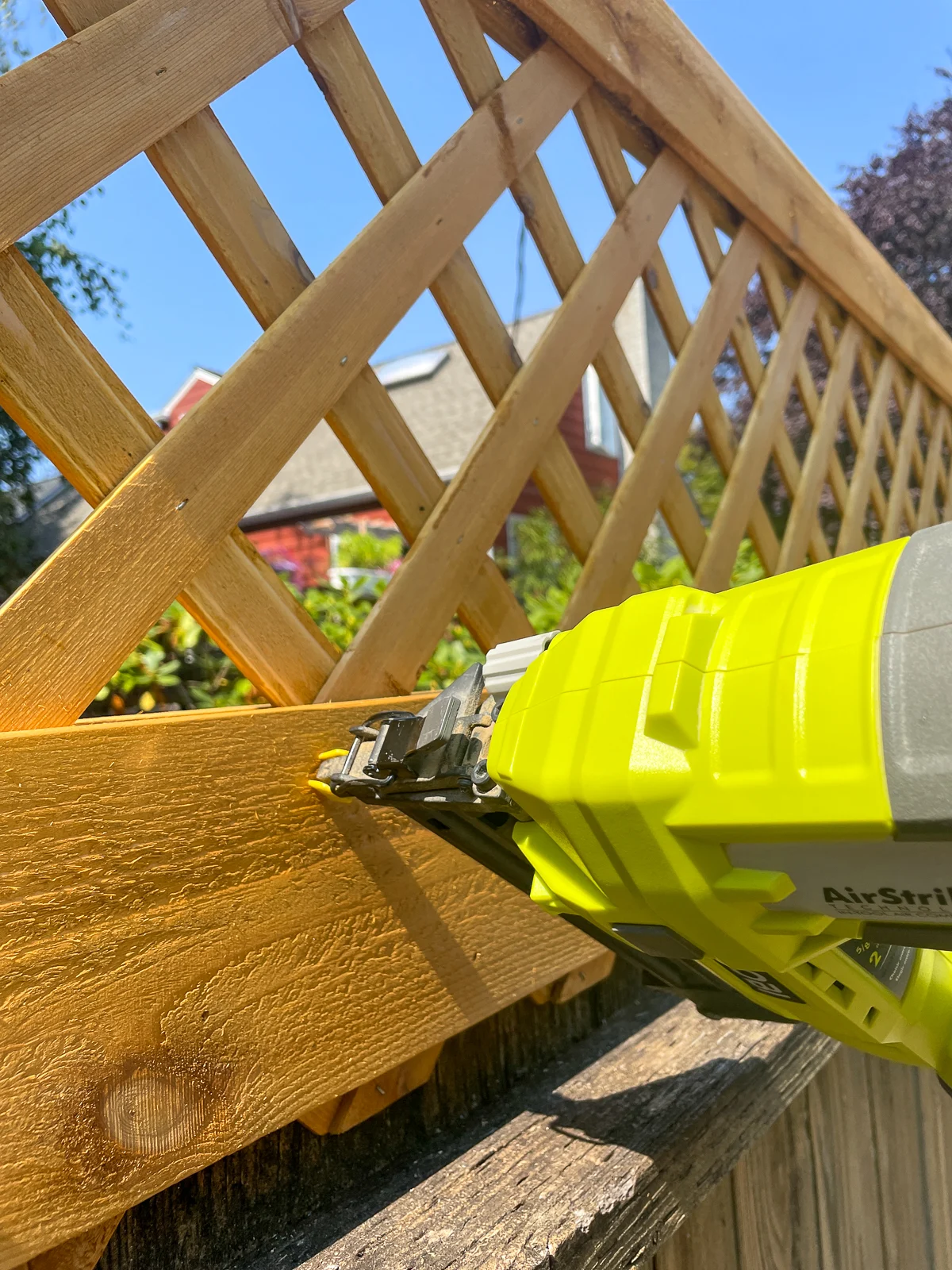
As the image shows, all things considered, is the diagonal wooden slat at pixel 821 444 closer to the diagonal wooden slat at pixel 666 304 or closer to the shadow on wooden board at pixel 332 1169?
the diagonal wooden slat at pixel 666 304

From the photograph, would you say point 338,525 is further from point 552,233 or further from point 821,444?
A: point 552,233

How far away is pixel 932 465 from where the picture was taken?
7.95ft

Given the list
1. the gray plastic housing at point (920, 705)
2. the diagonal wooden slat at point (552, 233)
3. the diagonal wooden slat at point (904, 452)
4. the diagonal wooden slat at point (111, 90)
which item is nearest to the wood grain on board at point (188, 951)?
the diagonal wooden slat at point (111, 90)

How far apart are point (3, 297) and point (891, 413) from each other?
21.3ft

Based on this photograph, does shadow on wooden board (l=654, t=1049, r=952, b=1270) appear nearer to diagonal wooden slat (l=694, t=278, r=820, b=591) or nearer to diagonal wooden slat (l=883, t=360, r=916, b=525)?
diagonal wooden slat (l=694, t=278, r=820, b=591)

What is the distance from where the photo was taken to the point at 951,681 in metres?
0.31

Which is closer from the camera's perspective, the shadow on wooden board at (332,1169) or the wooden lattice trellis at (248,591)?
the wooden lattice trellis at (248,591)

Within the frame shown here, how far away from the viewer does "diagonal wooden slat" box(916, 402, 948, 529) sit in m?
2.40

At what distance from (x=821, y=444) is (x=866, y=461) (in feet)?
0.85

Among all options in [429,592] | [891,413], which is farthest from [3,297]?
[891,413]

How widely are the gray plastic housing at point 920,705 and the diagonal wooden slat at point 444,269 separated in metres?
0.70

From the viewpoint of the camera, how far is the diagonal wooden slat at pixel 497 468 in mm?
857

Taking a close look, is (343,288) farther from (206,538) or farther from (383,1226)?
(383,1226)

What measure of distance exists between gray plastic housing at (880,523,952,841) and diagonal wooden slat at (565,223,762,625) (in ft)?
2.50
